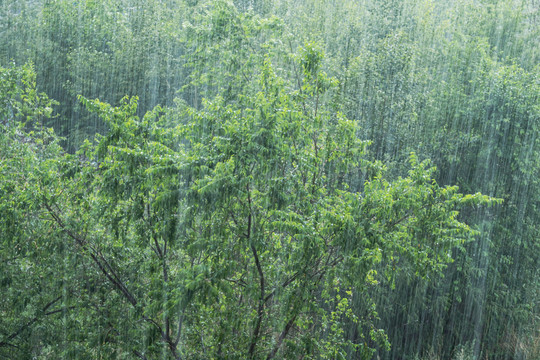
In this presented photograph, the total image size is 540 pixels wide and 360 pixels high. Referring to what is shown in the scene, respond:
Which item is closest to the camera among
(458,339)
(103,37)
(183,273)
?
(183,273)

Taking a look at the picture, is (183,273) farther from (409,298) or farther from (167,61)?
(167,61)

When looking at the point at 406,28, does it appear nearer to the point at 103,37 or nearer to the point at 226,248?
the point at 103,37

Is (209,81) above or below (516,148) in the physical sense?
above

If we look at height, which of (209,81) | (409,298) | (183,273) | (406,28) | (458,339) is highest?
(406,28)

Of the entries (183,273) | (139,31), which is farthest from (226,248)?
(139,31)

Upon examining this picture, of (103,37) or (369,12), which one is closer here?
(369,12)

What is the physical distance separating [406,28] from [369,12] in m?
2.41

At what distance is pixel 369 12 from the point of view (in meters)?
20.7

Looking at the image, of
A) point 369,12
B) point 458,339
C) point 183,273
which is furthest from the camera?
point 369,12

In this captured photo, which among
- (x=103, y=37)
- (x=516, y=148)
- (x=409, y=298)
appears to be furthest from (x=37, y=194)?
(x=103, y=37)

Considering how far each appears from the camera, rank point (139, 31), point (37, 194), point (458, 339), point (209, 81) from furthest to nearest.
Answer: point (139, 31) → point (458, 339) → point (209, 81) → point (37, 194)

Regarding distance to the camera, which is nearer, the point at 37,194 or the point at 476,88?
the point at 37,194

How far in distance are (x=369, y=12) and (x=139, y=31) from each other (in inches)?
394

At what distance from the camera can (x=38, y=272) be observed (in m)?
6.51
